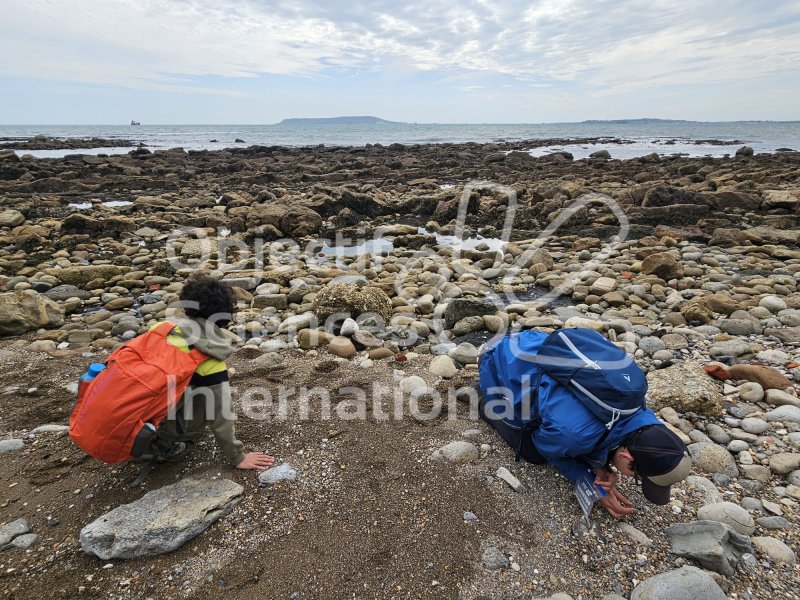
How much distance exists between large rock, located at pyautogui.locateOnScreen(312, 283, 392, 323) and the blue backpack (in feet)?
7.96

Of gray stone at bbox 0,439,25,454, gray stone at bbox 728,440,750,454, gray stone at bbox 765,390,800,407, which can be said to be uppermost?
gray stone at bbox 765,390,800,407

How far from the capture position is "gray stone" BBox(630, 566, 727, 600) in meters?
2.06

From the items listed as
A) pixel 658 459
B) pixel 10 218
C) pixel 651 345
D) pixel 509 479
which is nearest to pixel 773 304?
pixel 651 345

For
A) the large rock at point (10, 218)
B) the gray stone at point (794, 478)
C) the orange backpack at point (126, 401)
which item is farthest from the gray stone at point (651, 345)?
the large rock at point (10, 218)

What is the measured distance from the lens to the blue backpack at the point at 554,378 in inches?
95.7

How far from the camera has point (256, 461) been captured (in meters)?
2.97

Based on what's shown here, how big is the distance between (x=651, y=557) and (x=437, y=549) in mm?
1109

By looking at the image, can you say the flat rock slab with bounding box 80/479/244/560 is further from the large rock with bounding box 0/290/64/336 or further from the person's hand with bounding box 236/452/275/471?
the large rock with bounding box 0/290/64/336

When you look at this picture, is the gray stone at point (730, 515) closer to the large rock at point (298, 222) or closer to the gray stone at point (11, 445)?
the gray stone at point (11, 445)

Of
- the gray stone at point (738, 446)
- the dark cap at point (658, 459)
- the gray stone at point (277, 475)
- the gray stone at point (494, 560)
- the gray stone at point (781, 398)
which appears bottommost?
the gray stone at point (494, 560)

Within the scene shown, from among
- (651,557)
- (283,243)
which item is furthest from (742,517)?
(283,243)

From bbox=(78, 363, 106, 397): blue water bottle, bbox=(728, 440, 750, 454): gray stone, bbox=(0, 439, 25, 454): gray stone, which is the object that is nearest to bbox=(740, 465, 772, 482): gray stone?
bbox=(728, 440, 750, 454): gray stone

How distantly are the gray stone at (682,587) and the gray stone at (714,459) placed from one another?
1056 mm

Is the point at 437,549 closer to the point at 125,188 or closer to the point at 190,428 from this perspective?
the point at 190,428
